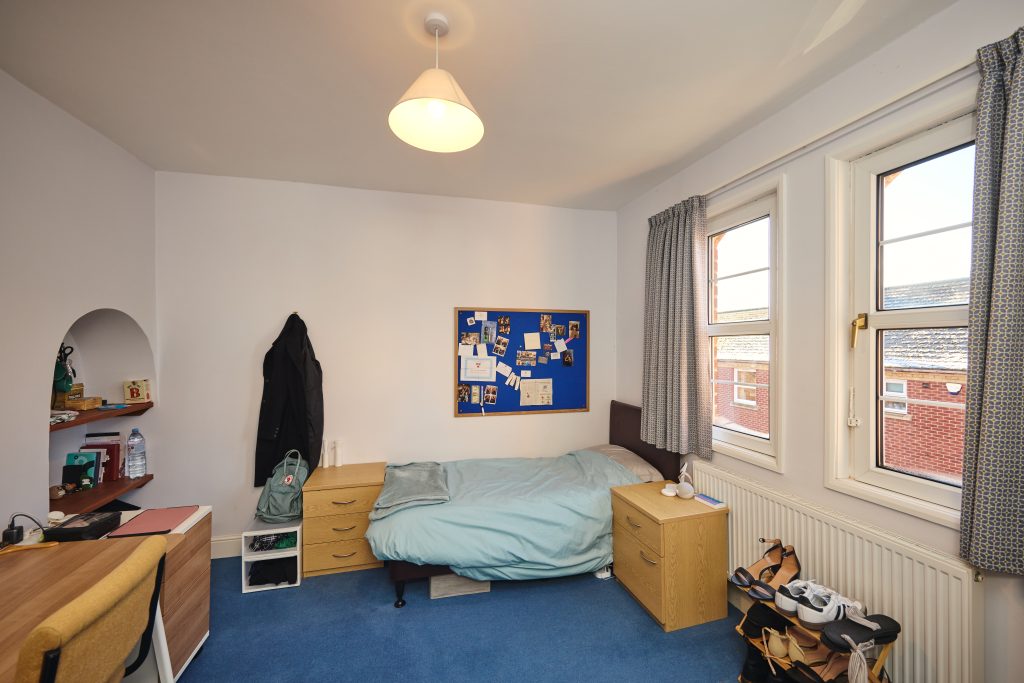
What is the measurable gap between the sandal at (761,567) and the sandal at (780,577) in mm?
20

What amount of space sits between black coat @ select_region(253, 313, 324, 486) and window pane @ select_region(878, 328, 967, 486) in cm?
321

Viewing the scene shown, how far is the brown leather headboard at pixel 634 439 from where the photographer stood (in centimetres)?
278

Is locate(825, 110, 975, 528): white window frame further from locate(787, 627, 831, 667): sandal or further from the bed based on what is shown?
the bed

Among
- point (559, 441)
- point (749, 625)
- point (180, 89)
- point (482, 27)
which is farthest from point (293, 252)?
point (749, 625)

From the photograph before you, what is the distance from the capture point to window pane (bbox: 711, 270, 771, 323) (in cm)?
229

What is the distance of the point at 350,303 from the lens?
122 inches

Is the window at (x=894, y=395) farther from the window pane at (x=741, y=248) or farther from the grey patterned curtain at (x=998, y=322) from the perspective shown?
the window pane at (x=741, y=248)

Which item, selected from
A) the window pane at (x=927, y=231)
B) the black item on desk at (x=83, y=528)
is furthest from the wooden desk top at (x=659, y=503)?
the black item on desk at (x=83, y=528)

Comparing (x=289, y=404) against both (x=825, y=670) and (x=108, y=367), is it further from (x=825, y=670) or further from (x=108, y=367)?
(x=825, y=670)

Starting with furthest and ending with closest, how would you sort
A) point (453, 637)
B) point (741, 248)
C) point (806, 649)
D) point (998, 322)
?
point (741, 248) < point (453, 637) < point (806, 649) < point (998, 322)

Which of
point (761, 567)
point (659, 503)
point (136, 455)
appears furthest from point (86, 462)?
point (761, 567)

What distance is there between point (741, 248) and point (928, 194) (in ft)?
2.96

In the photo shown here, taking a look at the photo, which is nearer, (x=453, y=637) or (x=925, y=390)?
(x=925, y=390)

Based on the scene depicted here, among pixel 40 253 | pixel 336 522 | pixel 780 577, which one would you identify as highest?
pixel 40 253
